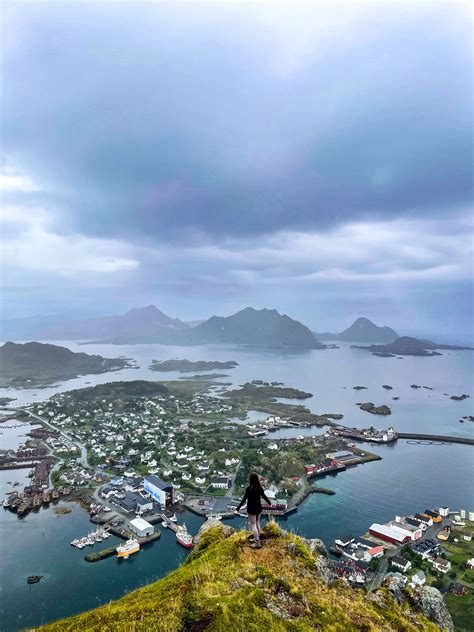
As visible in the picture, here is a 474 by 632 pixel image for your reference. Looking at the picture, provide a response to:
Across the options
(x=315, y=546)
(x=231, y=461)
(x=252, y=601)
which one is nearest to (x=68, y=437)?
(x=231, y=461)

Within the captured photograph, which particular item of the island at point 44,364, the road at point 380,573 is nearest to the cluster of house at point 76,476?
the road at point 380,573

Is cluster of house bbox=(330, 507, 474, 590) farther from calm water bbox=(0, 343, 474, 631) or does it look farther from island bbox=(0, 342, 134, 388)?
island bbox=(0, 342, 134, 388)

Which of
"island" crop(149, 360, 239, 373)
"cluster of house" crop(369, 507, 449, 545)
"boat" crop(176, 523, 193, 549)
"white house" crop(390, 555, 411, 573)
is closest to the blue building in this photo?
"boat" crop(176, 523, 193, 549)

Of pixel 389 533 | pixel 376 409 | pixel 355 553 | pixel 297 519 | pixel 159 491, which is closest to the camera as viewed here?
pixel 355 553

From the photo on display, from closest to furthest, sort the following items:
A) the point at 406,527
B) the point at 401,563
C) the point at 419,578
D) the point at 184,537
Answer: the point at 419,578 < the point at 401,563 < the point at 184,537 < the point at 406,527

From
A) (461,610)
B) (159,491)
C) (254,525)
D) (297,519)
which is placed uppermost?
(254,525)

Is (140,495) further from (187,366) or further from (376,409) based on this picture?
(187,366)
